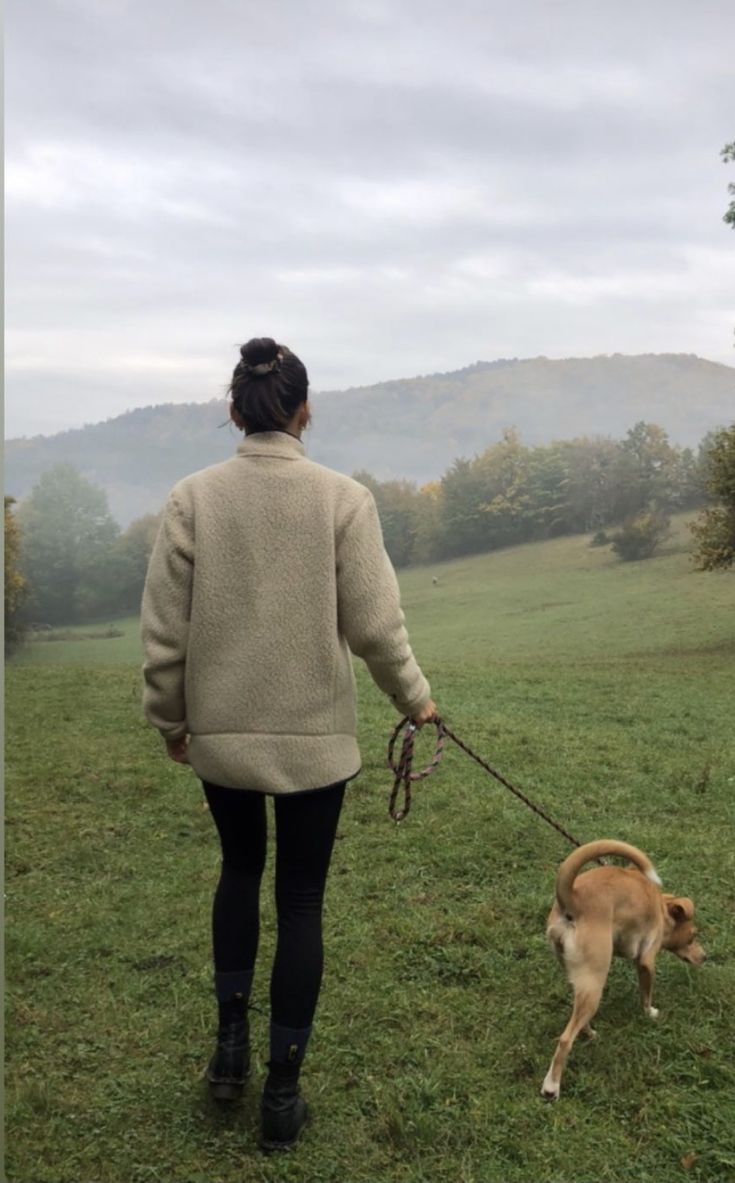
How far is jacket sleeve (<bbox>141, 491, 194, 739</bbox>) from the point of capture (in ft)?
7.57

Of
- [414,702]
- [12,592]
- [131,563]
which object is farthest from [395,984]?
[131,563]

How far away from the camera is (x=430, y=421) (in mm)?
78062

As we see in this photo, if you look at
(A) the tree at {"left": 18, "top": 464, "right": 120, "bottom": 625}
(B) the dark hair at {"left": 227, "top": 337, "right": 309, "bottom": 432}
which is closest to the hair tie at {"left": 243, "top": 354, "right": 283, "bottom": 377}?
(B) the dark hair at {"left": 227, "top": 337, "right": 309, "bottom": 432}

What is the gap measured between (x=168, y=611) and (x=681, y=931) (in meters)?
2.11

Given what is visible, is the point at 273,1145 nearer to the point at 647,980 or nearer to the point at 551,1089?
the point at 551,1089

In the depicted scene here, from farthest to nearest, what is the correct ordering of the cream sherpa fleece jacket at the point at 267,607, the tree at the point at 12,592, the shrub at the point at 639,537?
the shrub at the point at 639,537
the tree at the point at 12,592
the cream sherpa fleece jacket at the point at 267,607

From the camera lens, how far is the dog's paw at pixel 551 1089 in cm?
268

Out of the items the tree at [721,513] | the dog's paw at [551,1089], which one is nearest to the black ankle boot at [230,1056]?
the dog's paw at [551,1089]

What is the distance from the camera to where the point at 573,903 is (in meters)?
2.81

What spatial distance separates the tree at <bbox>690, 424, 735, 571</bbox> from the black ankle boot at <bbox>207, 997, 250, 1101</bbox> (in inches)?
630

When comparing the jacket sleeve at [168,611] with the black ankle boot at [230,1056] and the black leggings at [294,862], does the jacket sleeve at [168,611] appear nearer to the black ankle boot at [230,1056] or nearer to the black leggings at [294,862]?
the black leggings at [294,862]

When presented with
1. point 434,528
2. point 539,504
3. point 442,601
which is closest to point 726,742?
point 442,601

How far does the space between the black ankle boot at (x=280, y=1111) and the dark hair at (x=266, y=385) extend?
1642mm

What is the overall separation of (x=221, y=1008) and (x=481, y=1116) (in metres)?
0.77
